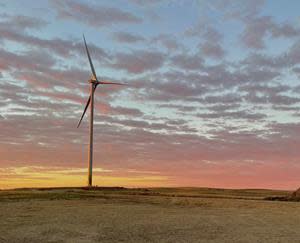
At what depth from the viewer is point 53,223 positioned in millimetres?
25234

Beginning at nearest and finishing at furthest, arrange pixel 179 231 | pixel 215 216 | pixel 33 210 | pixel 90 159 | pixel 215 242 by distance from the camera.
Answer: pixel 215 242
pixel 179 231
pixel 215 216
pixel 33 210
pixel 90 159

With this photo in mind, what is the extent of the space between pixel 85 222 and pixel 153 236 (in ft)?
19.3

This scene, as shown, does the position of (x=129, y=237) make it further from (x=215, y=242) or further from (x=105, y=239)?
(x=215, y=242)

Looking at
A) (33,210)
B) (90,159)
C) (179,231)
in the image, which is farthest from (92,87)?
(179,231)

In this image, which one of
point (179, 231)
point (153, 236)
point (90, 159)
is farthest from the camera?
point (90, 159)

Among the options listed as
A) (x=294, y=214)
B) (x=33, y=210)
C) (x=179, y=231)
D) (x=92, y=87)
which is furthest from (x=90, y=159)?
(x=179, y=231)

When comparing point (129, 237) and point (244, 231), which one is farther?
point (244, 231)

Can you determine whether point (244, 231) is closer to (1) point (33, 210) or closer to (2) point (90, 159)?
(1) point (33, 210)

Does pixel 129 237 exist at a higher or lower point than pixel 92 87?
lower

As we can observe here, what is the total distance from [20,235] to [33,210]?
11.2 m

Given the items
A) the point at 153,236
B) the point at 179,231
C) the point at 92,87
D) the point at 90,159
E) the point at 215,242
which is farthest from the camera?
the point at 92,87

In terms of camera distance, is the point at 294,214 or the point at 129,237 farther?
the point at 294,214

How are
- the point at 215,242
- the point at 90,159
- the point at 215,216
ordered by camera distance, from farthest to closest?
the point at 90,159 < the point at 215,216 < the point at 215,242

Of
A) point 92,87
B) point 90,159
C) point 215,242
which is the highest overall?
point 92,87
